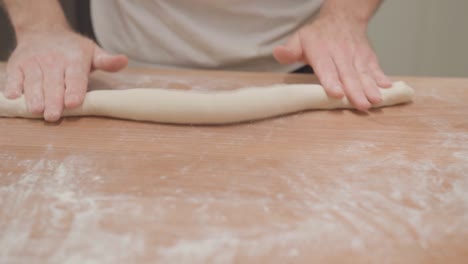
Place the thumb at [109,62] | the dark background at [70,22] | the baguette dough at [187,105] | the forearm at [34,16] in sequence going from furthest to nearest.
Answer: the dark background at [70,22], the forearm at [34,16], the thumb at [109,62], the baguette dough at [187,105]

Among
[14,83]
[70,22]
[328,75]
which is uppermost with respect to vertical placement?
[328,75]

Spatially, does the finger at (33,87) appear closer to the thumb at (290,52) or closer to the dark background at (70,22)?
the thumb at (290,52)

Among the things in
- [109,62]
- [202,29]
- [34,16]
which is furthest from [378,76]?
[34,16]

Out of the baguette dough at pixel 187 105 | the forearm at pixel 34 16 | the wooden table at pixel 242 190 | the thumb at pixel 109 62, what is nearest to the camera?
the wooden table at pixel 242 190

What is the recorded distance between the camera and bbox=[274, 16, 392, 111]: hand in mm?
1039

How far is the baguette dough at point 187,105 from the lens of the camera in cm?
95

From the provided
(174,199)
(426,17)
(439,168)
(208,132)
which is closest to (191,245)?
(174,199)

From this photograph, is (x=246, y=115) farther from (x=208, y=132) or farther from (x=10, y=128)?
(x=10, y=128)

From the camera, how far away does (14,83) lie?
102 centimetres

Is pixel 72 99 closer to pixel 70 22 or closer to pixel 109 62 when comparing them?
pixel 109 62

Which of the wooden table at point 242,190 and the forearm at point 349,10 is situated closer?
the wooden table at point 242,190

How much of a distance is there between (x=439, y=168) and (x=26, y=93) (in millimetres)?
831

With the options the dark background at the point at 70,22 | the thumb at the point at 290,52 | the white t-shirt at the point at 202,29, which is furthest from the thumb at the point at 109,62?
the dark background at the point at 70,22

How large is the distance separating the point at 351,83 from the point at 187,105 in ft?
1.24
